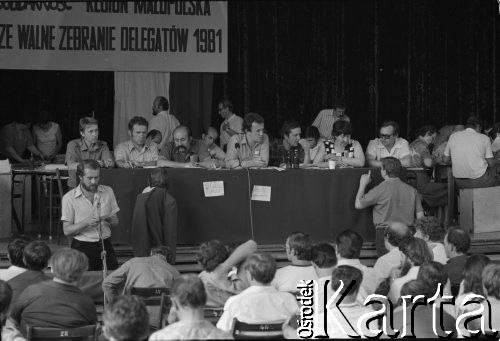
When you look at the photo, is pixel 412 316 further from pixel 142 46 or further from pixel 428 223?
pixel 142 46

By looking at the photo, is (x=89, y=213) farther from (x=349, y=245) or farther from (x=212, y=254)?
(x=349, y=245)

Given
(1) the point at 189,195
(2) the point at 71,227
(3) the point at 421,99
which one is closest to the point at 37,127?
(1) the point at 189,195

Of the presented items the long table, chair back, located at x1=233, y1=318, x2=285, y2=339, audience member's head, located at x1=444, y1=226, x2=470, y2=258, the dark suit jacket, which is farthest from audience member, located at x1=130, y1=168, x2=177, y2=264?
chair back, located at x1=233, y1=318, x2=285, y2=339

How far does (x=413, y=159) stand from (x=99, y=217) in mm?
3675

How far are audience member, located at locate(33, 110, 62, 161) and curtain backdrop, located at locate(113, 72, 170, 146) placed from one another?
1.01 meters

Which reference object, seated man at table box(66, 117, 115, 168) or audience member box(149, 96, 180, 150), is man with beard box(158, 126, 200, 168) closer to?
seated man at table box(66, 117, 115, 168)

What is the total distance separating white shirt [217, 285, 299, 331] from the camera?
582 centimetres

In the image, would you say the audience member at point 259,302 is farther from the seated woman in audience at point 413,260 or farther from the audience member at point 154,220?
the audience member at point 154,220

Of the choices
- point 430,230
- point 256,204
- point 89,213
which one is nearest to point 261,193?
point 256,204

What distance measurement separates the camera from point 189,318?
481cm

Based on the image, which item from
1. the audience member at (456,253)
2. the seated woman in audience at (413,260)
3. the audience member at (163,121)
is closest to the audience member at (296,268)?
the seated woman in audience at (413,260)

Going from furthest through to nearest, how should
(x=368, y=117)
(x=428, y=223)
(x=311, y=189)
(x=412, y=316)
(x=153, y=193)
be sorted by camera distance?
(x=368, y=117) < (x=311, y=189) < (x=153, y=193) < (x=428, y=223) < (x=412, y=316)

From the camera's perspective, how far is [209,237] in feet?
30.7

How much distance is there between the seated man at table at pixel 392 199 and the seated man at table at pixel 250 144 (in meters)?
1.21
